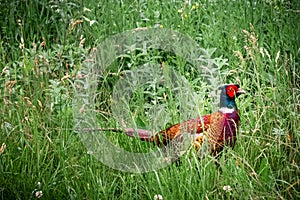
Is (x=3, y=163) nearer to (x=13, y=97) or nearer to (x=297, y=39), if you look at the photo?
(x=13, y=97)

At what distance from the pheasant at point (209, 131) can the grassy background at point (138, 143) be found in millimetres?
84

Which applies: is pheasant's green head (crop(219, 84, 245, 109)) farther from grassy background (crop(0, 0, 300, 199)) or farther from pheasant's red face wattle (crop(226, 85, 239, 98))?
grassy background (crop(0, 0, 300, 199))

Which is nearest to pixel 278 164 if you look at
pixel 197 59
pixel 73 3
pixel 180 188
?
pixel 180 188

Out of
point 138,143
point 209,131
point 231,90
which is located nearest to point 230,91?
point 231,90

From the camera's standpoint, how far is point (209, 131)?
3.62 meters

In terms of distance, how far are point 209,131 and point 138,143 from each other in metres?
0.40

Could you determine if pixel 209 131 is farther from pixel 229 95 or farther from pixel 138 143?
pixel 138 143

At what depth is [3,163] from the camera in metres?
3.57

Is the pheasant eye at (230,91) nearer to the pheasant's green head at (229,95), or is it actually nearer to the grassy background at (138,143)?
the pheasant's green head at (229,95)

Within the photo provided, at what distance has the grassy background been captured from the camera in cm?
328

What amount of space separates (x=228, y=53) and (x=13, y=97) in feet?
5.22

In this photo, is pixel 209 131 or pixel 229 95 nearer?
pixel 209 131

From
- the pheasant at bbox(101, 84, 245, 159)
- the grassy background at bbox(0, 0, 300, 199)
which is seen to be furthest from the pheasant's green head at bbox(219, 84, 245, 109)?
the grassy background at bbox(0, 0, 300, 199)

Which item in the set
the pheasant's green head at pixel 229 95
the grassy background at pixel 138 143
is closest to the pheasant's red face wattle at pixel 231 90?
the pheasant's green head at pixel 229 95
